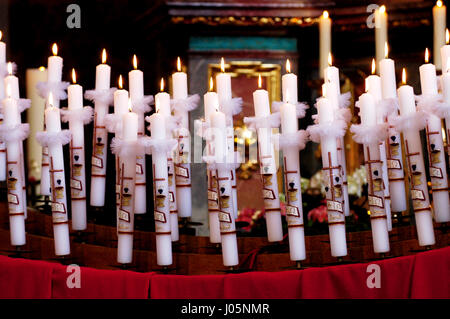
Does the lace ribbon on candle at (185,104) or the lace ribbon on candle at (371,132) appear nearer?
the lace ribbon on candle at (371,132)

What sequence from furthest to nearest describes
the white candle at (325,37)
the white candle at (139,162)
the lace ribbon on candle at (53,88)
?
1. the white candle at (325,37)
2. the lace ribbon on candle at (53,88)
3. the white candle at (139,162)

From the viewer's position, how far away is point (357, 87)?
5867 millimetres

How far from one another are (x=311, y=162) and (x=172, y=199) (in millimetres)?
2902

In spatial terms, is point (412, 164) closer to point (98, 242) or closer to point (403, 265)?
point (403, 265)

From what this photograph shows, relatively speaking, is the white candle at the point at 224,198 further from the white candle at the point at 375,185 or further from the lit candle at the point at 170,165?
the white candle at the point at 375,185

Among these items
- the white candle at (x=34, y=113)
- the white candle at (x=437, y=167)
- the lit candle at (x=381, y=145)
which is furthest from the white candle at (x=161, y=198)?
the white candle at (x=34, y=113)

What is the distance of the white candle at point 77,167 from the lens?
337 cm

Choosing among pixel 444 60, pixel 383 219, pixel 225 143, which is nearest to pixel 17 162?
pixel 225 143

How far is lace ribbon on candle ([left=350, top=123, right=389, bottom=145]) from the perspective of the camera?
2.88 m

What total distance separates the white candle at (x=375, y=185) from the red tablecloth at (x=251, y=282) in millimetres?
278

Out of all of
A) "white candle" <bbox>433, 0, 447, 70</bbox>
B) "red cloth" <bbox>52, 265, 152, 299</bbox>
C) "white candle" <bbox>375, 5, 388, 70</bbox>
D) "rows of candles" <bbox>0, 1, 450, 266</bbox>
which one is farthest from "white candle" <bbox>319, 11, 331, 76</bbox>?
"red cloth" <bbox>52, 265, 152, 299</bbox>

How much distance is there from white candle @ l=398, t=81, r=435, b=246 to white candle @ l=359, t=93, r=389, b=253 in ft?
0.36

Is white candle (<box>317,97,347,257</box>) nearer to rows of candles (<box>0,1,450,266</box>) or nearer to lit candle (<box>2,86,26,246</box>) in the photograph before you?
rows of candles (<box>0,1,450,266</box>)

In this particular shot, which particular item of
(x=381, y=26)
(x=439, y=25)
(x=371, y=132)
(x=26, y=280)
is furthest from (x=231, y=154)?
(x=439, y=25)
